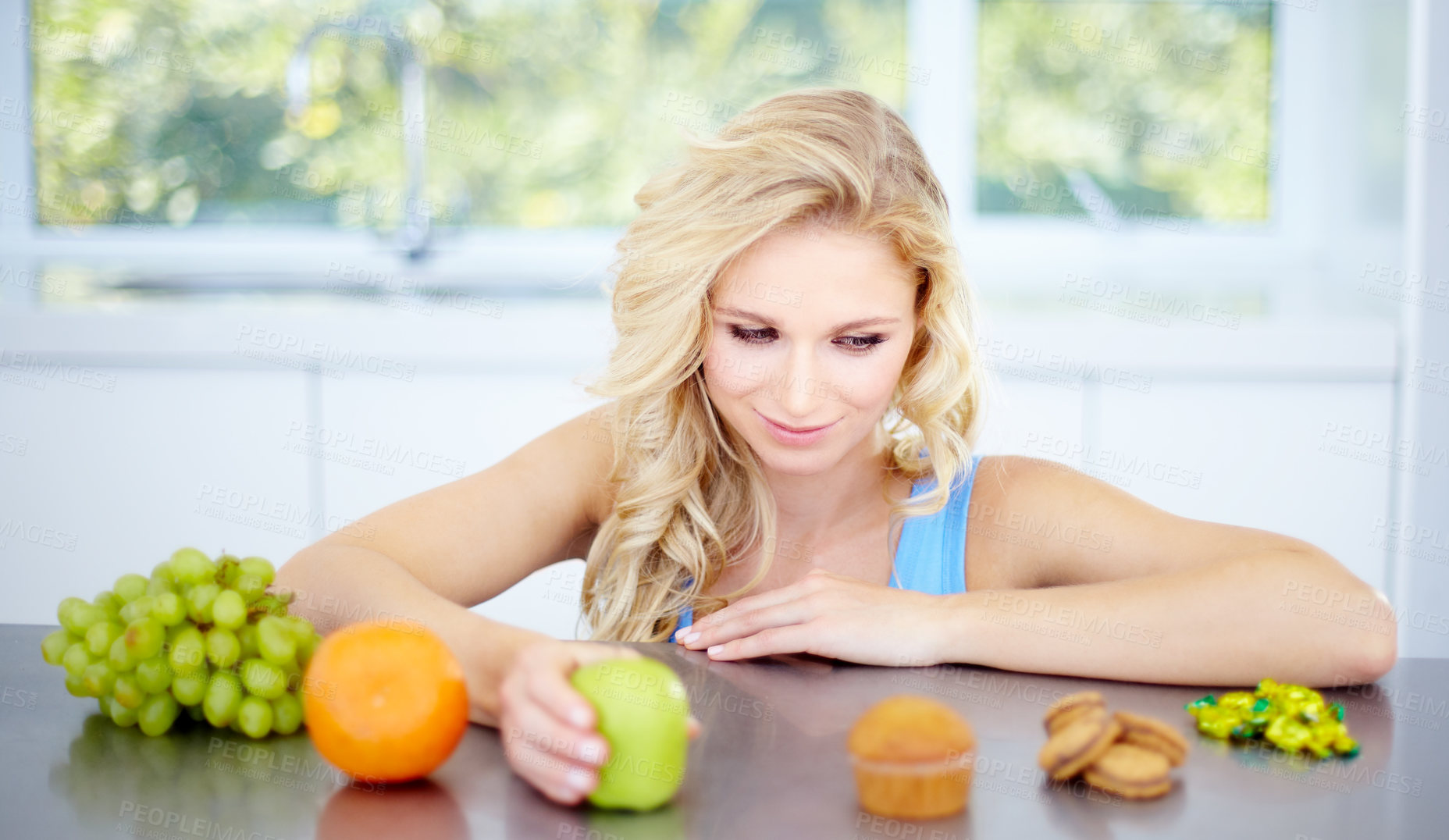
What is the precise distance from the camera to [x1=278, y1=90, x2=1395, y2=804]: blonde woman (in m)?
1.16

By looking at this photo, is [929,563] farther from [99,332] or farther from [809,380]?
[99,332]

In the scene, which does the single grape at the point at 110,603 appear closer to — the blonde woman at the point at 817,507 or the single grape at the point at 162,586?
the single grape at the point at 162,586

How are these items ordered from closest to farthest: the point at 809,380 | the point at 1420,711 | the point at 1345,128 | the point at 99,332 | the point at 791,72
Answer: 1. the point at 1420,711
2. the point at 809,380
3. the point at 99,332
4. the point at 1345,128
5. the point at 791,72

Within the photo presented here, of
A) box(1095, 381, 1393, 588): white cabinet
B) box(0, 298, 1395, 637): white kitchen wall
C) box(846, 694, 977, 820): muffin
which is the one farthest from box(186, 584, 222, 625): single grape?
box(1095, 381, 1393, 588): white cabinet

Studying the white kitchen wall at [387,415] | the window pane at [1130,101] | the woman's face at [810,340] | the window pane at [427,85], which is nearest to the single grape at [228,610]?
the woman's face at [810,340]

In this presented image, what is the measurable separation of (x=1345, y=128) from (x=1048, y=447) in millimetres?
1321

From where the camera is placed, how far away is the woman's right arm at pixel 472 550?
1.09 metres

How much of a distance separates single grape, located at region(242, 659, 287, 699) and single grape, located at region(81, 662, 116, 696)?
0.10m

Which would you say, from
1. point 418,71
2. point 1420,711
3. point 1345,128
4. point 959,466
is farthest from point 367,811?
point 1345,128

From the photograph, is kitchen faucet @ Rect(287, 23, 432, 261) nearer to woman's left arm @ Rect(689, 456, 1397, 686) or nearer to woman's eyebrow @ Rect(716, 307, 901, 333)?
woman's eyebrow @ Rect(716, 307, 901, 333)

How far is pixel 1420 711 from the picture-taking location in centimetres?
104

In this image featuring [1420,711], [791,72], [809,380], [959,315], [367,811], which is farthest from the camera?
[791,72]

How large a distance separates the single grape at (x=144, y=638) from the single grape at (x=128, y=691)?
0.06ft

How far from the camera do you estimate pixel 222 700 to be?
3.02 feet
